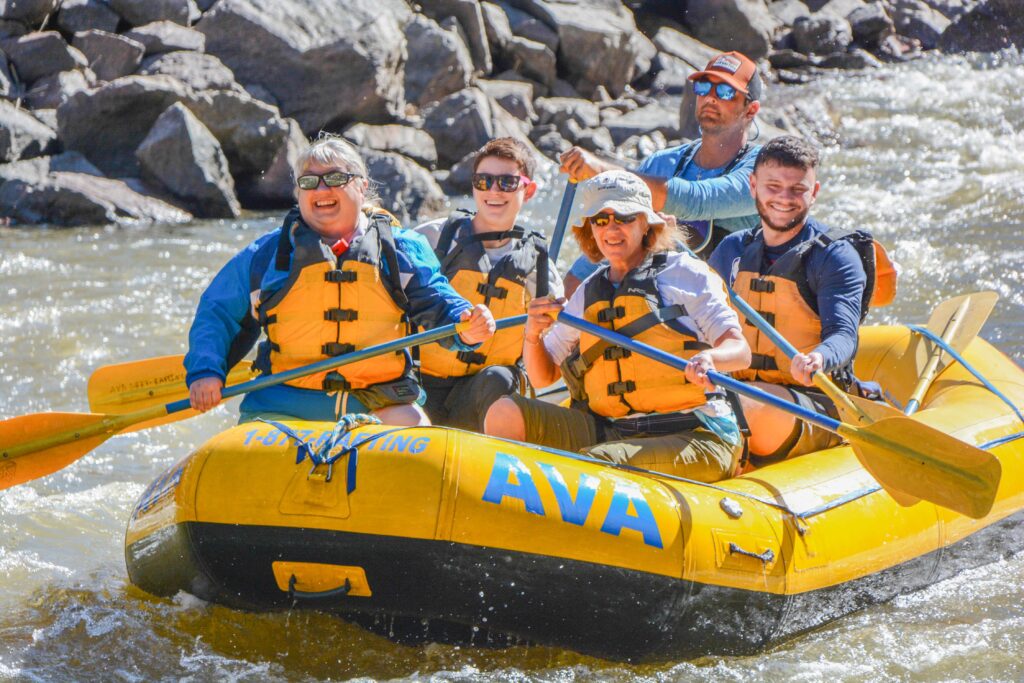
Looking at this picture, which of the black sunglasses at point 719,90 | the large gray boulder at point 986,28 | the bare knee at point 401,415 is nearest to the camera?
the bare knee at point 401,415

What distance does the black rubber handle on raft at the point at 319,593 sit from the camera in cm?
318

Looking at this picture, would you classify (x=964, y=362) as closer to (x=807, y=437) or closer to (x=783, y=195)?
(x=807, y=437)

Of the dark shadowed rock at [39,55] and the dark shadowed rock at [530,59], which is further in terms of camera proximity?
the dark shadowed rock at [530,59]

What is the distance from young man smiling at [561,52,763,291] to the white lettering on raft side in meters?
1.23

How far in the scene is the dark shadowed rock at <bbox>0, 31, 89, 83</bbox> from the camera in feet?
36.9

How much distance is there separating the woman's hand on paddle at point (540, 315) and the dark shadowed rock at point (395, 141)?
26.3 ft

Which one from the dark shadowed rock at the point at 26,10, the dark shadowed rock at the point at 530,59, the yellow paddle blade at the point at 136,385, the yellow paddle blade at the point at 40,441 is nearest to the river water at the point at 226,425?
the yellow paddle blade at the point at 40,441

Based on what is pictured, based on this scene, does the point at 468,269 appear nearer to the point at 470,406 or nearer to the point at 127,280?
the point at 470,406

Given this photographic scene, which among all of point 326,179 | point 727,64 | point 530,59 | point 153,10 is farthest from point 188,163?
point 326,179

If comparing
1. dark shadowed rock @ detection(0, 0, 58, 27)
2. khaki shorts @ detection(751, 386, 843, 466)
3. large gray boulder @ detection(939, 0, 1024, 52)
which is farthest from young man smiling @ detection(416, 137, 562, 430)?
large gray boulder @ detection(939, 0, 1024, 52)

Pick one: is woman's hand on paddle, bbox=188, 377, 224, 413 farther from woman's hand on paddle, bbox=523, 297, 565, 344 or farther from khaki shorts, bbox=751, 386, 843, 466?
khaki shorts, bbox=751, 386, 843, 466

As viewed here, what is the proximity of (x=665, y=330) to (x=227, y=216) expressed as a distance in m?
7.50

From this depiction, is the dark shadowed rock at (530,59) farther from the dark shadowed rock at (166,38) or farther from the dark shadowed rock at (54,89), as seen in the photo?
the dark shadowed rock at (54,89)

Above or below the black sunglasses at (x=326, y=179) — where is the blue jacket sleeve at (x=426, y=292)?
below
